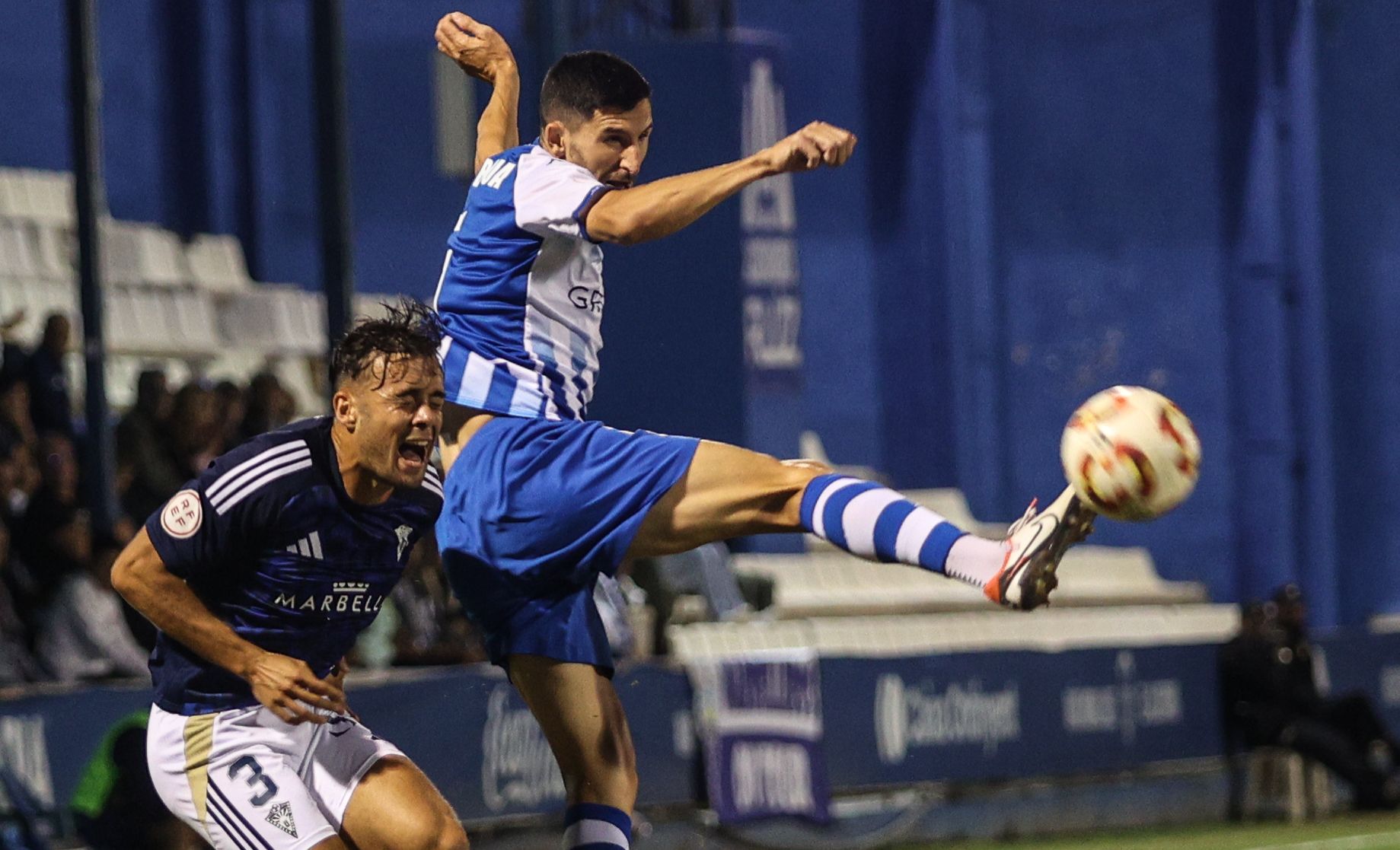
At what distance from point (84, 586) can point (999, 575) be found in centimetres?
586

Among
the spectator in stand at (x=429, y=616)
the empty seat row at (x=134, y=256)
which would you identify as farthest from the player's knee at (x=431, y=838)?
the empty seat row at (x=134, y=256)

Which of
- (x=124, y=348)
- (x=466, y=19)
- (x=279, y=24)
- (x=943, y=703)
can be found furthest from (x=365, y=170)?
(x=466, y=19)

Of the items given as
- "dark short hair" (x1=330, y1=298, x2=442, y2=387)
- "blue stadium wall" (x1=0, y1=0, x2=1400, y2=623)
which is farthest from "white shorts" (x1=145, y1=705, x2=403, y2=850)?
"blue stadium wall" (x1=0, y1=0, x2=1400, y2=623)

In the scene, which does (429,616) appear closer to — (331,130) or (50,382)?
(50,382)

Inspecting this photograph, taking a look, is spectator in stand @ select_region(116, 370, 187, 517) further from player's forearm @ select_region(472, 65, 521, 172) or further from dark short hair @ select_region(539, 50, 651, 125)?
dark short hair @ select_region(539, 50, 651, 125)

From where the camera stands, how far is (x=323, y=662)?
18.6 ft

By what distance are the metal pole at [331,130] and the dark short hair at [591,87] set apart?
6195 mm

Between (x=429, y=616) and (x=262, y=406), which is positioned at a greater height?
(x=262, y=406)

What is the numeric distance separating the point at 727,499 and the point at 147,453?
23.3 ft

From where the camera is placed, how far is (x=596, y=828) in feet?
19.4

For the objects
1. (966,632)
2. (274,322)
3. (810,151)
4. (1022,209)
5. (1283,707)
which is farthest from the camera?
(1022,209)

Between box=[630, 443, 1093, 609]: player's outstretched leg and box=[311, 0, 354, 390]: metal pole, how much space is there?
654 cm

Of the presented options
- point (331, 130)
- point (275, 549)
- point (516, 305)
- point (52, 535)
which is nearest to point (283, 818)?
point (275, 549)

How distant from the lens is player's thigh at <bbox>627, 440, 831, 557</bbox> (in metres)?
5.44
